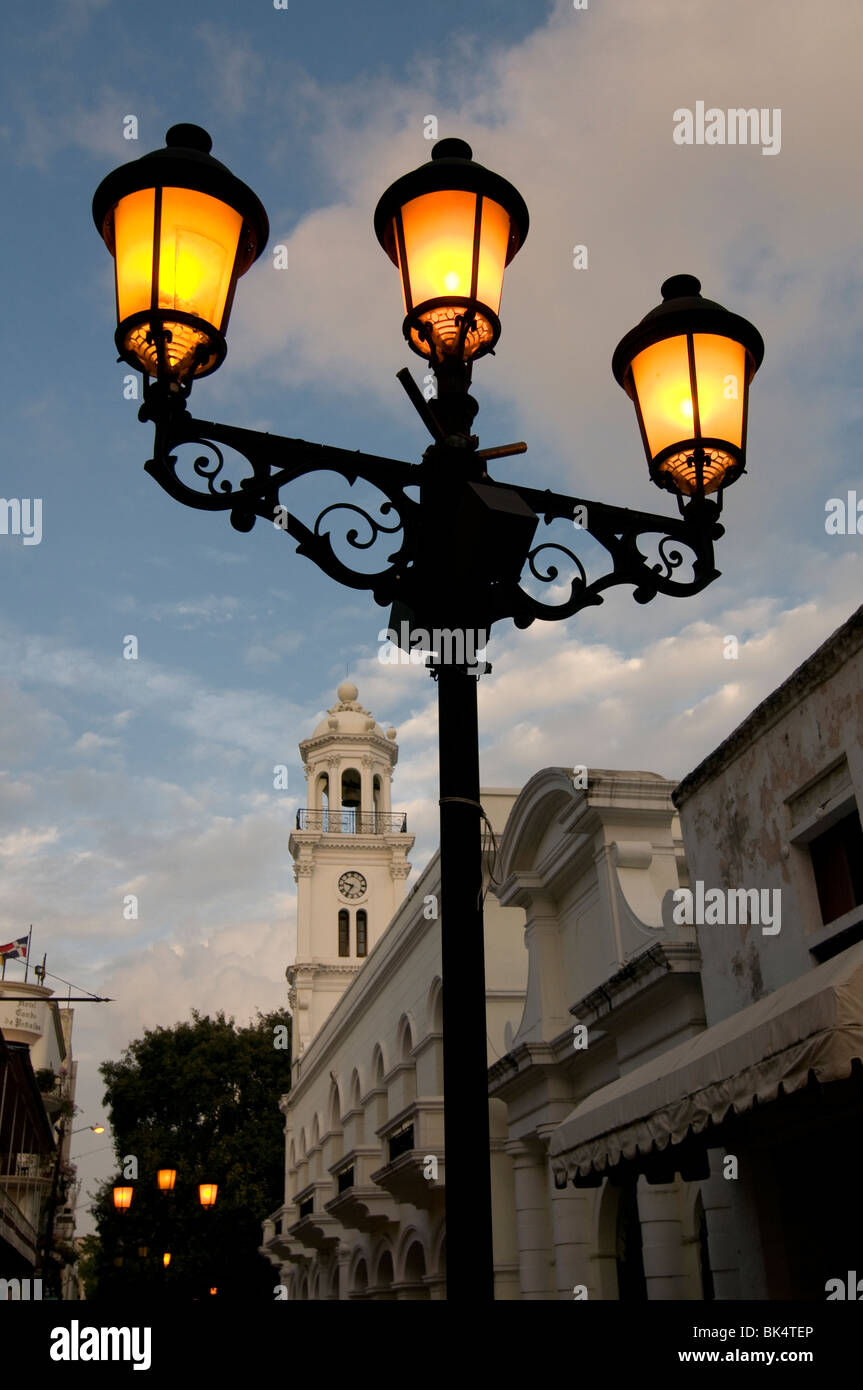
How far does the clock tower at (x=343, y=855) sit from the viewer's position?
138ft

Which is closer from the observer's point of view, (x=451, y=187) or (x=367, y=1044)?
(x=451, y=187)

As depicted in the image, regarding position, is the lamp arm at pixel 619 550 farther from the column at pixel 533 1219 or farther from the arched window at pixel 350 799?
the arched window at pixel 350 799

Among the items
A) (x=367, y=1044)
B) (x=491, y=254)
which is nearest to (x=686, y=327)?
(x=491, y=254)

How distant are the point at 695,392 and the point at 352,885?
4040 cm

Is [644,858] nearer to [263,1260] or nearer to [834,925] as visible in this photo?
[834,925]

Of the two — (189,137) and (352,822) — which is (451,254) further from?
(352,822)

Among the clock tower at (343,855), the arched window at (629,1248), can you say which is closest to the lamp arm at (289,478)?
the arched window at (629,1248)

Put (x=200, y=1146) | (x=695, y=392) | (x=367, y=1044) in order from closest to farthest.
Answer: (x=695, y=392) → (x=367, y=1044) → (x=200, y=1146)

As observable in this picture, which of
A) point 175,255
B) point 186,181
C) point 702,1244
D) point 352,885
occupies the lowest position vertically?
point 702,1244

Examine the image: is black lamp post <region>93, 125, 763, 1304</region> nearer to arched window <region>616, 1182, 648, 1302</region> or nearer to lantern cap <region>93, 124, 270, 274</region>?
lantern cap <region>93, 124, 270, 274</region>

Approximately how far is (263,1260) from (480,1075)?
148ft

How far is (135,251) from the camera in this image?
3.77 m
